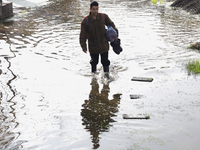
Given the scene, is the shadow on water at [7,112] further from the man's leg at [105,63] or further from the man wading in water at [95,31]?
the man's leg at [105,63]

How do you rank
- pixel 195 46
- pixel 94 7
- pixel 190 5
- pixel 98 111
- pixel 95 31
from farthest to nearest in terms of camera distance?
pixel 190 5 < pixel 195 46 < pixel 95 31 < pixel 94 7 < pixel 98 111

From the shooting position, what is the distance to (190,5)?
18531 millimetres

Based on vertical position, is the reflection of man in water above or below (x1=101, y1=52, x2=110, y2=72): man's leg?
below

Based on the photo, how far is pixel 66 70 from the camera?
7.65m

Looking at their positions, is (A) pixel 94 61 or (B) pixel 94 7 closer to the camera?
(B) pixel 94 7

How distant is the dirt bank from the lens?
684 inches

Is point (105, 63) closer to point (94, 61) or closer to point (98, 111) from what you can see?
point (94, 61)

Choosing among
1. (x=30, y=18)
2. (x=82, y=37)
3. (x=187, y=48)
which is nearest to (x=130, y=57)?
(x=187, y=48)

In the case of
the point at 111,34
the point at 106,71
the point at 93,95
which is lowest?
the point at 93,95

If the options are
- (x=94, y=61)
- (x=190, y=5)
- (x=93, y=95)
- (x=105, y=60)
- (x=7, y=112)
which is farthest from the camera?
(x=190, y=5)

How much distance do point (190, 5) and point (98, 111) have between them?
49.9 ft

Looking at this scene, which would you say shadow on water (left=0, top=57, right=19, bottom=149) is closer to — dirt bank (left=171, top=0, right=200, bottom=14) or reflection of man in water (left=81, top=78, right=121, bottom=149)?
reflection of man in water (left=81, top=78, right=121, bottom=149)

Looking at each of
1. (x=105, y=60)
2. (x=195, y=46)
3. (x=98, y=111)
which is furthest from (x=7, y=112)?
(x=195, y=46)

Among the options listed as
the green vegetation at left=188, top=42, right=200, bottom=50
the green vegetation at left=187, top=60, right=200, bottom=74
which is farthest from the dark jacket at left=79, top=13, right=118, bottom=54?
the green vegetation at left=188, top=42, right=200, bottom=50
